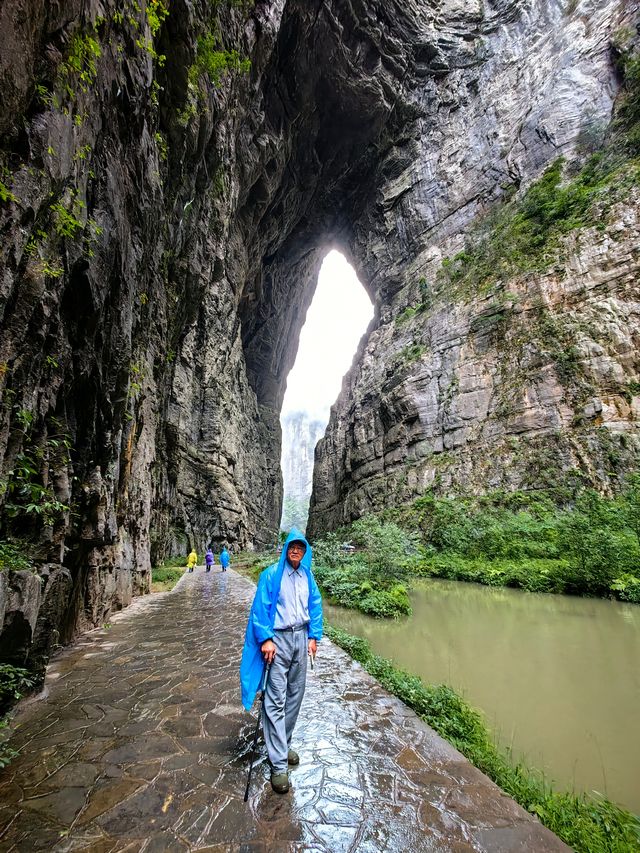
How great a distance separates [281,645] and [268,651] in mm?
133

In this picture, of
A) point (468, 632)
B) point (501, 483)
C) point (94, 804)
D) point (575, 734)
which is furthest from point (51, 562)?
point (501, 483)

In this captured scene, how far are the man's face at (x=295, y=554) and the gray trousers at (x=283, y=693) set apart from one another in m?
0.44

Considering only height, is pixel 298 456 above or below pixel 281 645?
above

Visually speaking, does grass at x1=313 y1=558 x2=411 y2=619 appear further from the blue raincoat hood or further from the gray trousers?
the blue raincoat hood

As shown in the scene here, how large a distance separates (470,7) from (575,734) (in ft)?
133

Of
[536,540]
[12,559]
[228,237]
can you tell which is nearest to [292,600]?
[12,559]

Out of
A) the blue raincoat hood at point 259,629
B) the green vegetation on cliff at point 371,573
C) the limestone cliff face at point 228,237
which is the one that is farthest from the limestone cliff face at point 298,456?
the blue raincoat hood at point 259,629

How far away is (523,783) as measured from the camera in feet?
8.66

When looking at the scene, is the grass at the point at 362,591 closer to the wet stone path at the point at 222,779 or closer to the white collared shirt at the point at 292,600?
the wet stone path at the point at 222,779

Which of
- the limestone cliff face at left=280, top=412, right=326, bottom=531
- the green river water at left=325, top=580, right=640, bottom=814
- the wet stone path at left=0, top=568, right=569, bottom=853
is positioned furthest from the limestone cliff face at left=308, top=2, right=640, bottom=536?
the limestone cliff face at left=280, top=412, right=326, bottom=531

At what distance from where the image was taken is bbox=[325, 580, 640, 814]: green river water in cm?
323

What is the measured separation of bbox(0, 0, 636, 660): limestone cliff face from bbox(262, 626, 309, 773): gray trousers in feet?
7.09

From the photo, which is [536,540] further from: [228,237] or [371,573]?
[228,237]

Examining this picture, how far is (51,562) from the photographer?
14.6 ft
